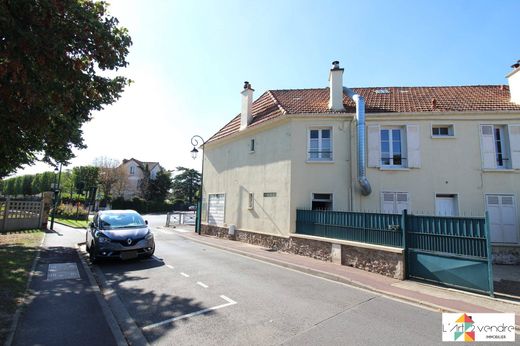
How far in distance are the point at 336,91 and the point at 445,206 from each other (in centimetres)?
682

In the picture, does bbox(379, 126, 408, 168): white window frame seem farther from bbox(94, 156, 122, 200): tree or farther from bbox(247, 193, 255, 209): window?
bbox(94, 156, 122, 200): tree

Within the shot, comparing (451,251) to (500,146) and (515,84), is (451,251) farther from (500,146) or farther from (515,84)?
(515,84)

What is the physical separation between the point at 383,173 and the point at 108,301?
11.1m

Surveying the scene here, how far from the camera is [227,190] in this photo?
17.4 metres

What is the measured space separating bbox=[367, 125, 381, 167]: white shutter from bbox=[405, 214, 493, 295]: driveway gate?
456cm

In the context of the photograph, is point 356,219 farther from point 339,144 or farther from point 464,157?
point 464,157

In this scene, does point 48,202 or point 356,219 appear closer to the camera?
point 356,219

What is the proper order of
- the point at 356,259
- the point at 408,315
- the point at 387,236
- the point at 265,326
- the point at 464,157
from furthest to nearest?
the point at 464,157, the point at 356,259, the point at 387,236, the point at 408,315, the point at 265,326

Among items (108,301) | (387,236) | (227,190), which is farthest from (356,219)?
(227,190)

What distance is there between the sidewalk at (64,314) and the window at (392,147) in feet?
38.2

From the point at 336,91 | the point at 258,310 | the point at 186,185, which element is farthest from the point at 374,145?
the point at 186,185

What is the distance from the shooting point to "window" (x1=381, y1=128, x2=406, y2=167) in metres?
13.1

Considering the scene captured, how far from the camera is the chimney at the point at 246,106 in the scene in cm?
1638

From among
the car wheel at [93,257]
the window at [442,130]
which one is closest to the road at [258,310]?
the car wheel at [93,257]
